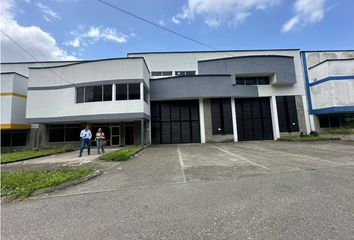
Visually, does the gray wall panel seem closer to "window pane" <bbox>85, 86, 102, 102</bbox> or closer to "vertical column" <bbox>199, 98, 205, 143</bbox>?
"vertical column" <bbox>199, 98, 205, 143</bbox>

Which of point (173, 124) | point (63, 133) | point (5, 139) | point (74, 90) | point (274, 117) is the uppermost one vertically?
point (74, 90)

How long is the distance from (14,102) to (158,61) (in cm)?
1617

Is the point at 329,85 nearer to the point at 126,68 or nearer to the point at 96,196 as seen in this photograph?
the point at 126,68

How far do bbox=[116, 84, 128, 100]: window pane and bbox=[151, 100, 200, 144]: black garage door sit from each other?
5.52 m

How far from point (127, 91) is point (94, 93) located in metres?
3.06

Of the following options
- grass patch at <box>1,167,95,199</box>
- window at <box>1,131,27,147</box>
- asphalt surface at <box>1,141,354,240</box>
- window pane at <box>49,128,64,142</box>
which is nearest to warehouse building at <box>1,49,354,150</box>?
window pane at <box>49,128,64,142</box>

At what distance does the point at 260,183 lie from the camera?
201 inches

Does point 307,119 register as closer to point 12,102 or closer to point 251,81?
point 251,81

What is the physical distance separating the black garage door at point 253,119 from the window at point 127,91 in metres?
12.2

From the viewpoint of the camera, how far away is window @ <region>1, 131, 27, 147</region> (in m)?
20.6

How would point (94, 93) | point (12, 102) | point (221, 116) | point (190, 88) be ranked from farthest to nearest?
point (221, 116)
point (190, 88)
point (12, 102)
point (94, 93)

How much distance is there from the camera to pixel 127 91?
16.7m

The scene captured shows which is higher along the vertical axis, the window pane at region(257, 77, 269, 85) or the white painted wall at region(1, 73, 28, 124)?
the window pane at region(257, 77, 269, 85)

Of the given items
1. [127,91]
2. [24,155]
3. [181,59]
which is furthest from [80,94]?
[181,59]
